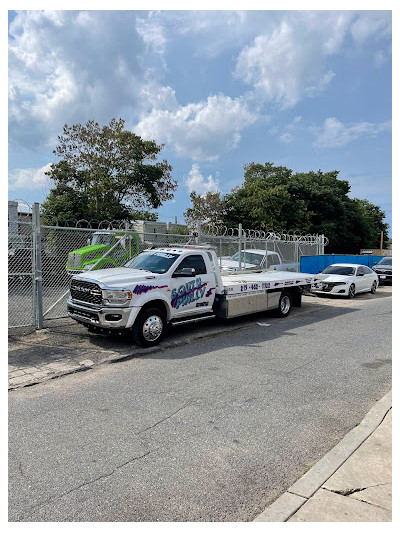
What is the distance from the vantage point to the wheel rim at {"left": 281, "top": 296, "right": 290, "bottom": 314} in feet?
38.6

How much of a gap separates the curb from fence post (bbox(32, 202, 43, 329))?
673 centimetres

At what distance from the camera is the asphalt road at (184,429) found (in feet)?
10.2

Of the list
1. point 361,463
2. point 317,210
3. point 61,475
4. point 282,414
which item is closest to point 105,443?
point 61,475

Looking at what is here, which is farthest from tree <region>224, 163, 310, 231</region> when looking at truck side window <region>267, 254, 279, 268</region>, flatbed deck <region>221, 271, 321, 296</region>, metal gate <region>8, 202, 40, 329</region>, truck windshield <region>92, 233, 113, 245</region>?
metal gate <region>8, 202, 40, 329</region>

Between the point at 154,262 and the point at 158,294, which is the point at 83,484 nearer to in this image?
the point at 158,294

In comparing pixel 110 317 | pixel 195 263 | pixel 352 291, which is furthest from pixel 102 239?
pixel 352 291

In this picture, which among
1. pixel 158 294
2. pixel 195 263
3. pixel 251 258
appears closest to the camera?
pixel 158 294

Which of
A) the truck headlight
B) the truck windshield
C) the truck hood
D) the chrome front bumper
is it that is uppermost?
the truck windshield

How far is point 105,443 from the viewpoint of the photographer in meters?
4.01

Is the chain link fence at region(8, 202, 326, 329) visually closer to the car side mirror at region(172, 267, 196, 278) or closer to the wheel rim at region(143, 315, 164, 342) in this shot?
the car side mirror at region(172, 267, 196, 278)

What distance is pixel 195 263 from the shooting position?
357 inches

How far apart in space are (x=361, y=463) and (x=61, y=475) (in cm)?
267

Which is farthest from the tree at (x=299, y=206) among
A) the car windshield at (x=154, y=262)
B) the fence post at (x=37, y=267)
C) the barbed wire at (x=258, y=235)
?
the fence post at (x=37, y=267)

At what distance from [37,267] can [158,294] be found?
2802 millimetres
